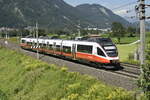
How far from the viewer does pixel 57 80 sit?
2233cm

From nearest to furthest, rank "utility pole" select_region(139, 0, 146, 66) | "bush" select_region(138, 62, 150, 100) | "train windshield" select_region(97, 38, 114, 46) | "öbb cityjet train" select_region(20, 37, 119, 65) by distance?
"bush" select_region(138, 62, 150, 100) → "utility pole" select_region(139, 0, 146, 66) → "öbb cityjet train" select_region(20, 37, 119, 65) → "train windshield" select_region(97, 38, 114, 46)

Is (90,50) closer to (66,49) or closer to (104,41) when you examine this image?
(104,41)

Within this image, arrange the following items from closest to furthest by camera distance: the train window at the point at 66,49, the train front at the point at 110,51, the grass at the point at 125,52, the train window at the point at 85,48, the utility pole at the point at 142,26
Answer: the utility pole at the point at 142,26
the train front at the point at 110,51
the train window at the point at 85,48
the train window at the point at 66,49
the grass at the point at 125,52

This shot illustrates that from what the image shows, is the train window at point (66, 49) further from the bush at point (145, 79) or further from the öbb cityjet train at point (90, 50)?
the bush at point (145, 79)

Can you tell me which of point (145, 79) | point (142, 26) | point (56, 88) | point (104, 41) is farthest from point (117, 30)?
point (145, 79)

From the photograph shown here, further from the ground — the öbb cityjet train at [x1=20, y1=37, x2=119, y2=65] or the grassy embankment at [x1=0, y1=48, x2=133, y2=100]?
the öbb cityjet train at [x1=20, y1=37, x2=119, y2=65]

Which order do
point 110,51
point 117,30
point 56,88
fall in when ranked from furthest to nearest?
point 117,30, point 110,51, point 56,88

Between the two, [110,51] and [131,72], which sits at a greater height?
[110,51]

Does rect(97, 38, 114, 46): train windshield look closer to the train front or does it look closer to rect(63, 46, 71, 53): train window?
the train front

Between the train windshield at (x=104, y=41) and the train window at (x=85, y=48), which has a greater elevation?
the train windshield at (x=104, y=41)

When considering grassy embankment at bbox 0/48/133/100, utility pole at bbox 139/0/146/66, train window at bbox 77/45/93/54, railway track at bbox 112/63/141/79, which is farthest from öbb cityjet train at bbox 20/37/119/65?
utility pole at bbox 139/0/146/66

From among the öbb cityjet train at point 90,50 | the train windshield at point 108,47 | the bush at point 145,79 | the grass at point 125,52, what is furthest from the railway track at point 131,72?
the grass at point 125,52

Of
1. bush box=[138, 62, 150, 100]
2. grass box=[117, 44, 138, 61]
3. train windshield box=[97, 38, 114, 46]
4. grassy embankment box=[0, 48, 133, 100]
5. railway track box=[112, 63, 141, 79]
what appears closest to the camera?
bush box=[138, 62, 150, 100]

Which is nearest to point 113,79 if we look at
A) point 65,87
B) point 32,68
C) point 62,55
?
point 65,87
